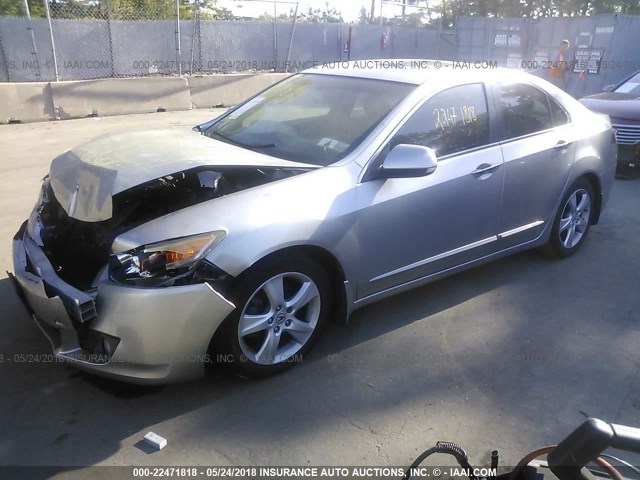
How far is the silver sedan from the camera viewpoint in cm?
269

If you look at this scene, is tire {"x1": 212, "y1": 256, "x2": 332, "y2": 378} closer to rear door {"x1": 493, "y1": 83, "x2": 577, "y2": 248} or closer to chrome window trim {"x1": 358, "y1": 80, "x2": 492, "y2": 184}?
chrome window trim {"x1": 358, "y1": 80, "x2": 492, "y2": 184}

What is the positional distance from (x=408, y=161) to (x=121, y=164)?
5.39 feet

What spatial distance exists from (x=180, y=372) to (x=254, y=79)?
11.9 meters

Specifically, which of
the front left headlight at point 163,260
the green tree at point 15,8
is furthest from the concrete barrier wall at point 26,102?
the front left headlight at point 163,260

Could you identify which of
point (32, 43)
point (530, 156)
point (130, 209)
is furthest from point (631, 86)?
point (32, 43)

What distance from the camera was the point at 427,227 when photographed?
11.8 ft

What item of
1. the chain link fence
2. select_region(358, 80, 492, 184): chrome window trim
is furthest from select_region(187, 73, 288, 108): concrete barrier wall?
select_region(358, 80, 492, 184): chrome window trim

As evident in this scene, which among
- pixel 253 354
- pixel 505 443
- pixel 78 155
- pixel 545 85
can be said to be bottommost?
pixel 505 443

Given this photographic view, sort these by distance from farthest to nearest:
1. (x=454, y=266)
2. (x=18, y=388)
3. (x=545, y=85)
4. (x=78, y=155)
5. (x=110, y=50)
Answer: (x=110, y=50), (x=545, y=85), (x=454, y=266), (x=78, y=155), (x=18, y=388)

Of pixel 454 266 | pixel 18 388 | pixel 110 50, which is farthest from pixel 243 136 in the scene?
pixel 110 50

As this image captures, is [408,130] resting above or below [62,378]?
above

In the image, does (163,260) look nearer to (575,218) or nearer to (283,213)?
(283,213)

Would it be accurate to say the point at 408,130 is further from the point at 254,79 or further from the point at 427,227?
the point at 254,79

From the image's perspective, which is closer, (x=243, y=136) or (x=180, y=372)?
(x=180, y=372)
